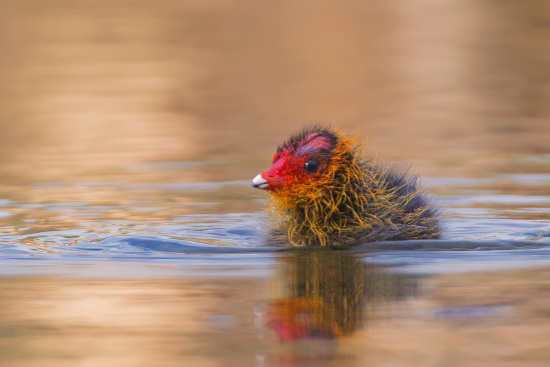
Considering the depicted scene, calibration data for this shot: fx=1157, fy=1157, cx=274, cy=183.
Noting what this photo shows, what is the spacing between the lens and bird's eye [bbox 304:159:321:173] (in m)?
8.24

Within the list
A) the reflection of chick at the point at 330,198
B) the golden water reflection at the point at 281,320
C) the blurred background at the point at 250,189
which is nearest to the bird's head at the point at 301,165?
the reflection of chick at the point at 330,198

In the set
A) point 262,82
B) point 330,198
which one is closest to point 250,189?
point 330,198

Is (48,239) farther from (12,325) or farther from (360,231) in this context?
(12,325)

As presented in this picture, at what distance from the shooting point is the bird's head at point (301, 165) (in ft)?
26.9

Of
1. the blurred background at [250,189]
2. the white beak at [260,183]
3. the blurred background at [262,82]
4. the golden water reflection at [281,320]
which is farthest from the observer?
the blurred background at [262,82]

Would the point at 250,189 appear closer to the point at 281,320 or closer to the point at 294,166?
the point at 294,166

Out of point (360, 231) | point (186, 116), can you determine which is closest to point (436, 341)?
point (360, 231)

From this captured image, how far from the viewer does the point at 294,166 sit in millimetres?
8219

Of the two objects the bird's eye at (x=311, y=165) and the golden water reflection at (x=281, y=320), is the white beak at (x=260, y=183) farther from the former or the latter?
the golden water reflection at (x=281, y=320)

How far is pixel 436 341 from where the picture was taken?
5137mm

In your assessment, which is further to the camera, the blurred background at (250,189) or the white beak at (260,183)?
the white beak at (260,183)

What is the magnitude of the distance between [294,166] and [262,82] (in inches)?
523

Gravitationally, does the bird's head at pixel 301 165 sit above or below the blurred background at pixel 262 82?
below

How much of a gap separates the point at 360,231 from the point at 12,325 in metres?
3.23
